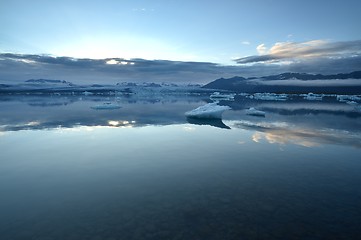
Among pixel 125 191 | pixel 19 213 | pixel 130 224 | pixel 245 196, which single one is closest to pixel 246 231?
pixel 245 196

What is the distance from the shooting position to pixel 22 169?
25.9ft

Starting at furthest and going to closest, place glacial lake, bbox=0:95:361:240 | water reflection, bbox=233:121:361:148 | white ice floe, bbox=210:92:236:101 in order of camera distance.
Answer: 1. white ice floe, bbox=210:92:236:101
2. water reflection, bbox=233:121:361:148
3. glacial lake, bbox=0:95:361:240

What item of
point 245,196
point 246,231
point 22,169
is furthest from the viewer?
point 22,169

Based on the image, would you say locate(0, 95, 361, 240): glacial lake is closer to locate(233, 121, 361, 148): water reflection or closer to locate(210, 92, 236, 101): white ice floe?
locate(233, 121, 361, 148): water reflection

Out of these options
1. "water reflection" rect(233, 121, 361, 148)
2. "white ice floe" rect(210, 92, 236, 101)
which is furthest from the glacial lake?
"white ice floe" rect(210, 92, 236, 101)

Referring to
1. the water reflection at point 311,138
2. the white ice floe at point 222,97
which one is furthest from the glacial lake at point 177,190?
the white ice floe at point 222,97

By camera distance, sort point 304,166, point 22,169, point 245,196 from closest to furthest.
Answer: point 245,196 < point 22,169 < point 304,166

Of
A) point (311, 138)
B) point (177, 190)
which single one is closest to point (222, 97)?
point (311, 138)

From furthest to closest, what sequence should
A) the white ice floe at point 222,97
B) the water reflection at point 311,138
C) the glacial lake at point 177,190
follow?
the white ice floe at point 222,97 < the water reflection at point 311,138 < the glacial lake at point 177,190

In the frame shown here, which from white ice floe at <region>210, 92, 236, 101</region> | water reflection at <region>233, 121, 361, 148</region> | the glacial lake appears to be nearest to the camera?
the glacial lake

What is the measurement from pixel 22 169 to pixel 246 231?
22.9 feet

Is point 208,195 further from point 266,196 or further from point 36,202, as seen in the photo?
point 36,202

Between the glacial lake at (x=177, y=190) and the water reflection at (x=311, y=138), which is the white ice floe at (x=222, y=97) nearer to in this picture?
the water reflection at (x=311, y=138)

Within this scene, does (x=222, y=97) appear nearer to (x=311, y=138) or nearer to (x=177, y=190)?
(x=311, y=138)
